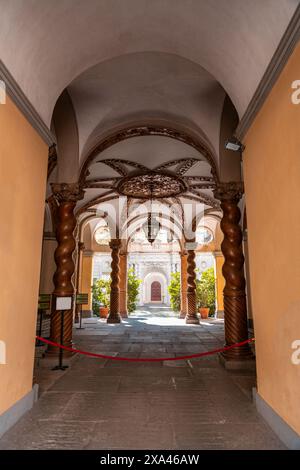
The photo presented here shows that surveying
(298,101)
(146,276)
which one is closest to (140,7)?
(298,101)

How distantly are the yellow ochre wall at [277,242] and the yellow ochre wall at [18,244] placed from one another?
232 centimetres

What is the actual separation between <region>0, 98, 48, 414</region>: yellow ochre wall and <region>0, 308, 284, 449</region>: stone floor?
444 mm

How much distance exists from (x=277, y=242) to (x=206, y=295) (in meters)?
12.4

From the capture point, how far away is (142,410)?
9.81 feet

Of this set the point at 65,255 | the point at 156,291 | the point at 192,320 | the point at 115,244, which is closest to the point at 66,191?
the point at 65,255

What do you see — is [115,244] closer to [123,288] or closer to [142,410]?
[123,288]

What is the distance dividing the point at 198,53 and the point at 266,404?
3.99 meters

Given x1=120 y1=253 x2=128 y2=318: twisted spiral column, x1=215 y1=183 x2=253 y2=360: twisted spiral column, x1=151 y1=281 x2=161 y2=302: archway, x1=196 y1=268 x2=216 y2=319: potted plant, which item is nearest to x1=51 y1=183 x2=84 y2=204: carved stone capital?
x1=215 y1=183 x2=253 y2=360: twisted spiral column

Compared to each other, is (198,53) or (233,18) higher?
(198,53)

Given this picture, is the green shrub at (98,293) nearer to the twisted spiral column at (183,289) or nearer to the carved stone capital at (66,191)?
the twisted spiral column at (183,289)

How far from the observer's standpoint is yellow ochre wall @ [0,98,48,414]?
2561 mm

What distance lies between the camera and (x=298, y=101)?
223cm

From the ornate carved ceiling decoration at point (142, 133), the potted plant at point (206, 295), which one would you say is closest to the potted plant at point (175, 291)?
the potted plant at point (206, 295)
